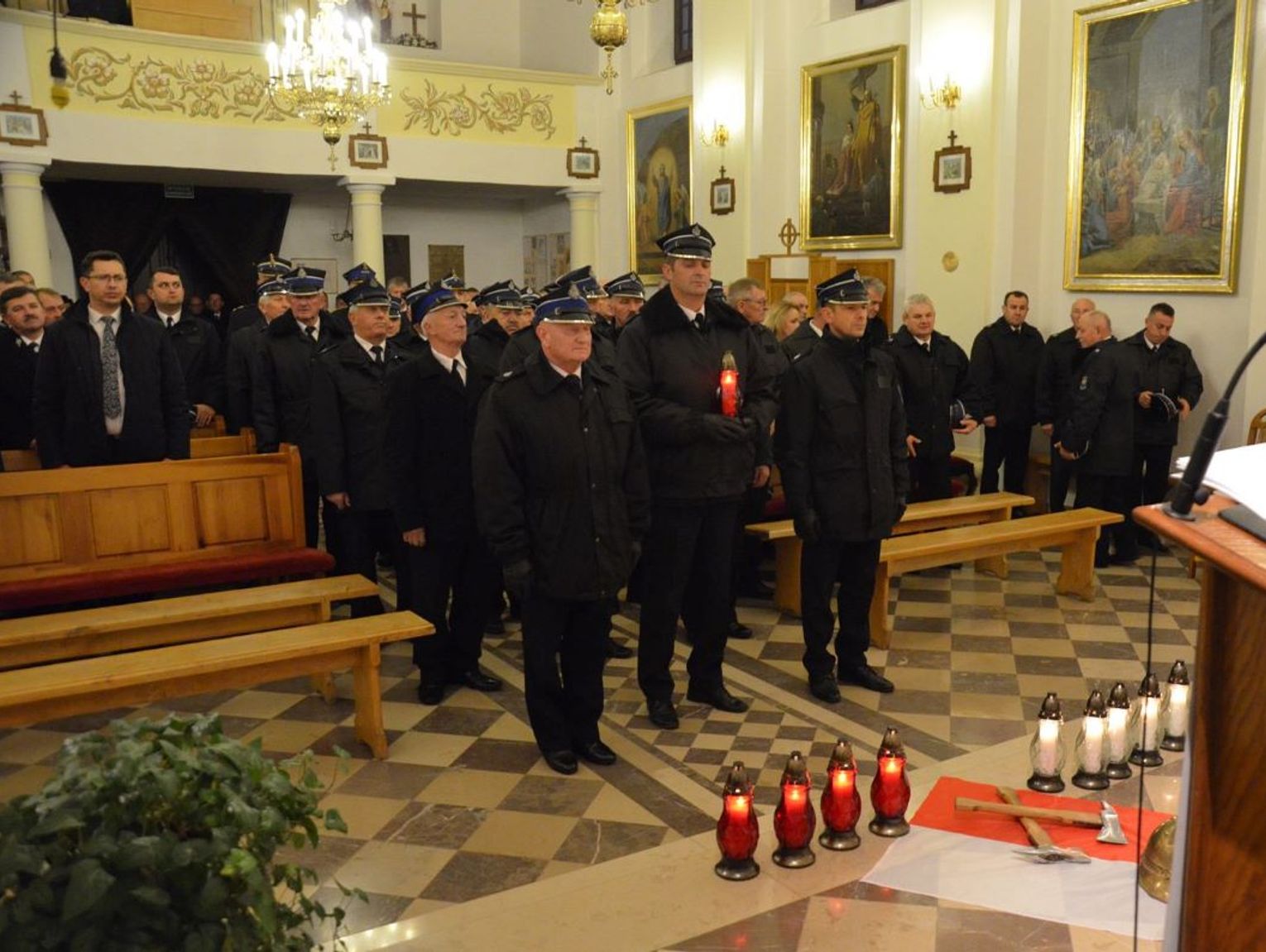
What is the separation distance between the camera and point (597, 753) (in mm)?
4191

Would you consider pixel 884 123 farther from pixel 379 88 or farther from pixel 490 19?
pixel 490 19

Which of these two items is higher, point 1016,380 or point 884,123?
point 884,123

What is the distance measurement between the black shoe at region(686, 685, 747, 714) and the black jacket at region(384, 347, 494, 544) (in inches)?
44.8

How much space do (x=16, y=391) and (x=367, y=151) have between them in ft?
23.6

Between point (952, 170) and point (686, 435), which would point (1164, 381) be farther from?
point (686, 435)

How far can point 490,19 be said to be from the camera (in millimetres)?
15211

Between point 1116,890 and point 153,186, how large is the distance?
43.8ft

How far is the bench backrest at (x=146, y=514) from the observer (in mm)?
4898

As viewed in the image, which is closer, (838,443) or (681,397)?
(681,397)

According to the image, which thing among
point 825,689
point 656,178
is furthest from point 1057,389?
point 656,178

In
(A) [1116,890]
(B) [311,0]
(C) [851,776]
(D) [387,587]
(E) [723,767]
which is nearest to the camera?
(A) [1116,890]

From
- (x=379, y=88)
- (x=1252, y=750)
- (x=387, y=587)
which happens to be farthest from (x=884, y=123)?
(x=1252, y=750)

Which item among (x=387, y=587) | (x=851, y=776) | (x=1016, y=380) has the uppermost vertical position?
(x=1016, y=380)

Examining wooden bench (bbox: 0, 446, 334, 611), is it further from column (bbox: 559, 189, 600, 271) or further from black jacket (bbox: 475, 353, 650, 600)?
column (bbox: 559, 189, 600, 271)
